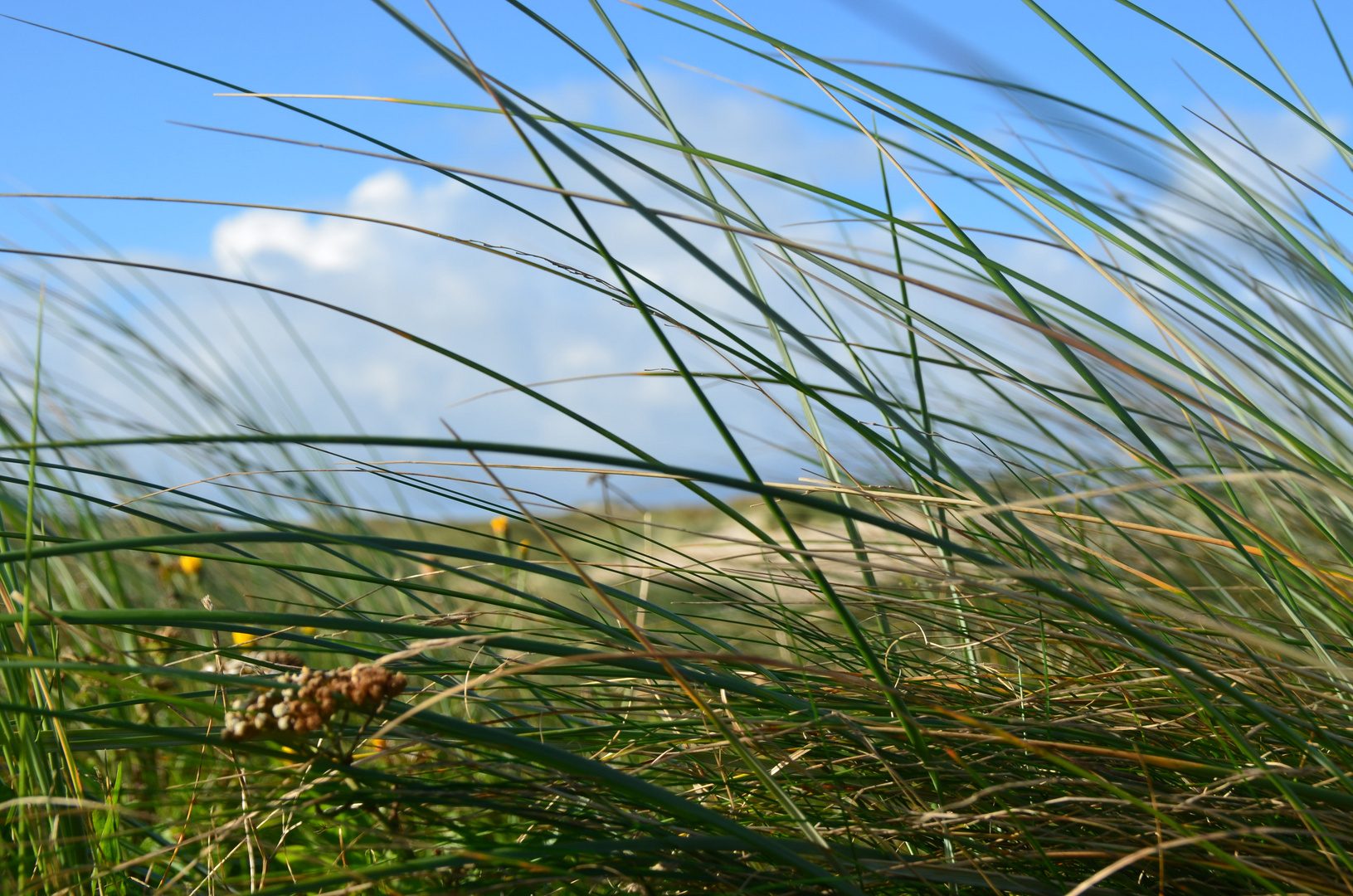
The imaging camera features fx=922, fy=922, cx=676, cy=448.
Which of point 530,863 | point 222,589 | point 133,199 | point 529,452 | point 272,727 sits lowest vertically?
point 222,589

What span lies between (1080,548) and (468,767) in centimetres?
56

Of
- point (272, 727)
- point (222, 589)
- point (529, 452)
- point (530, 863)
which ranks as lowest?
point (222, 589)

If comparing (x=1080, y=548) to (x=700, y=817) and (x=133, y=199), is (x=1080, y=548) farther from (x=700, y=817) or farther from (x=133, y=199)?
(x=133, y=199)

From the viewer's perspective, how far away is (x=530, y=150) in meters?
0.63

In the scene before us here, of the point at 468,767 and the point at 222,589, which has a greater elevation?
the point at 468,767

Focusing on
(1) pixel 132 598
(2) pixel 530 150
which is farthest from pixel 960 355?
(1) pixel 132 598

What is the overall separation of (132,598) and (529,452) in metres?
2.26

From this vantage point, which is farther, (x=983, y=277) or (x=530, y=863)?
(x=983, y=277)

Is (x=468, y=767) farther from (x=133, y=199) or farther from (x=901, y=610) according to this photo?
(x=133, y=199)

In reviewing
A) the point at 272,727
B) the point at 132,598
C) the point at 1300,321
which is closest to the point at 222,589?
the point at 132,598

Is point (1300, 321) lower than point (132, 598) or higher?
higher

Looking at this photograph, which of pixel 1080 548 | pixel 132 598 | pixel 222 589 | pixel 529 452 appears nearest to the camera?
pixel 529 452

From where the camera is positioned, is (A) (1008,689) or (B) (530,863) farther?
(A) (1008,689)

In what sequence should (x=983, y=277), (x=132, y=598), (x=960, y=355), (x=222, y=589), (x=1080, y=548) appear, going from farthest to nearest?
(x=222, y=589)
(x=132, y=598)
(x=983, y=277)
(x=960, y=355)
(x=1080, y=548)
